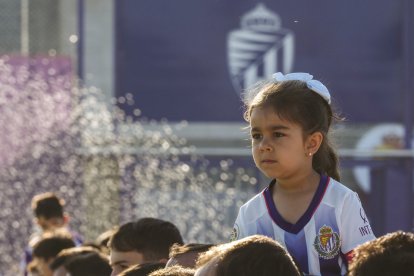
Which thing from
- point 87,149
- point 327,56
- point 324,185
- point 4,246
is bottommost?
point 4,246

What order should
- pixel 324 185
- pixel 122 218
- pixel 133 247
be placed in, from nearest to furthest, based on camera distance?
pixel 324 185, pixel 133 247, pixel 122 218

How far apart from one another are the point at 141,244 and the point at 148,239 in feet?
0.15

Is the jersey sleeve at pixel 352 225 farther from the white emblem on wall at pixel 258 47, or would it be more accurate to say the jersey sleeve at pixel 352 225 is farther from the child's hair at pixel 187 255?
the white emblem on wall at pixel 258 47

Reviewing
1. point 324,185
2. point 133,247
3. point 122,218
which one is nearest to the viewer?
point 324,185

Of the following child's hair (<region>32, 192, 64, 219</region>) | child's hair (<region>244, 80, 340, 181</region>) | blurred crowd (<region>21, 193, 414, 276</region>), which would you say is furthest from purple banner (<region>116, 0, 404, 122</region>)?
child's hair (<region>244, 80, 340, 181</region>)

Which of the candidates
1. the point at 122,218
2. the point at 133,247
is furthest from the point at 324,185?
the point at 122,218

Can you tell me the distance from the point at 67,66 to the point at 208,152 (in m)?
1.85

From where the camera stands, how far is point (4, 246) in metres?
13.8

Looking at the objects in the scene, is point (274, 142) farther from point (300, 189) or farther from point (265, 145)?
point (300, 189)

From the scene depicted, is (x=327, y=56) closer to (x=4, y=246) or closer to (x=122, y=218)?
(x=122, y=218)

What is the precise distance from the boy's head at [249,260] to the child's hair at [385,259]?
0.19 metres

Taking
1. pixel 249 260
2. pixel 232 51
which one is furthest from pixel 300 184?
pixel 232 51

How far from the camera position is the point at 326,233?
4.16 metres

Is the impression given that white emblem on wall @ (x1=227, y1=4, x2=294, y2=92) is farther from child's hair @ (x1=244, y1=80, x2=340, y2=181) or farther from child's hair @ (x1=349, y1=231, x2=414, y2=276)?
child's hair @ (x1=349, y1=231, x2=414, y2=276)
